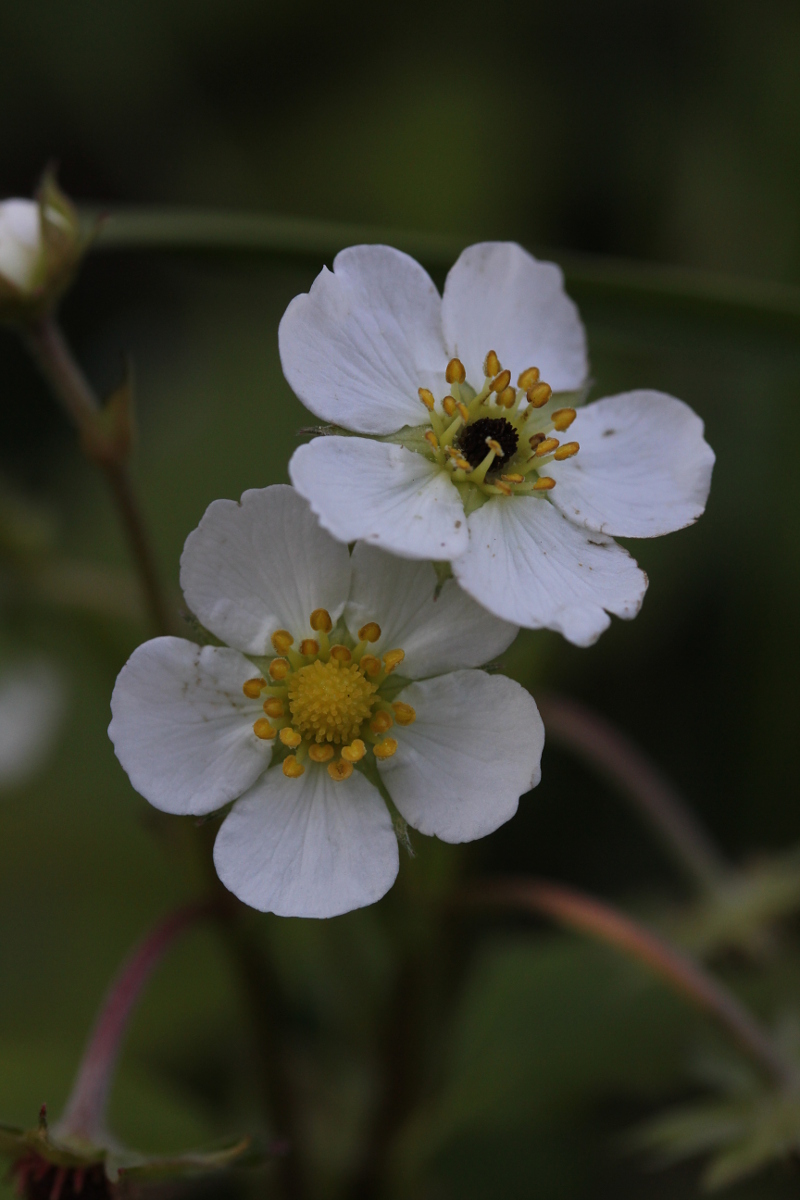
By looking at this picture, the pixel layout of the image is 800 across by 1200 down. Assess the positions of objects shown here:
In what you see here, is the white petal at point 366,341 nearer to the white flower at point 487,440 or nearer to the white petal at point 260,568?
the white flower at point 487,440

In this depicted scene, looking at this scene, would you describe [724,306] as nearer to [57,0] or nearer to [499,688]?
[499,688]

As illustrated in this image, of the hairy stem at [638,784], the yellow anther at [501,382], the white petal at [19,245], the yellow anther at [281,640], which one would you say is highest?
the white petal at [19,245]

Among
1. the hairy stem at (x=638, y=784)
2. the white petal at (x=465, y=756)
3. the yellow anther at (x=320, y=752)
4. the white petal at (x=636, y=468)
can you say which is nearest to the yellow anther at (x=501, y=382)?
the white petal at (x=636, y=468)

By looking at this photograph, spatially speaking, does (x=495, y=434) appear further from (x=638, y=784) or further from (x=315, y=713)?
(x=638, y=784)

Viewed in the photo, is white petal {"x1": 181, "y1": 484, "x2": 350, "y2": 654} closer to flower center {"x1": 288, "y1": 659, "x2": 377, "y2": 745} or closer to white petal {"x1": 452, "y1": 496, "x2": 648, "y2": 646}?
flower center {"x1": 288, "y1": 659, "x2": 377, "y2": 745}

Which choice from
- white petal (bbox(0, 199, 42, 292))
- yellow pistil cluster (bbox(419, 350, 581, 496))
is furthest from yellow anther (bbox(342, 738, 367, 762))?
white petal (bbox(0, 199, 42, 292))

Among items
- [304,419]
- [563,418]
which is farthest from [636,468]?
[304,419]

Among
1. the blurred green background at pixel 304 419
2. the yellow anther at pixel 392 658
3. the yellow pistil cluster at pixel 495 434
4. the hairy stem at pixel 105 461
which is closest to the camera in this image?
the yellow anther at pixel 392 658

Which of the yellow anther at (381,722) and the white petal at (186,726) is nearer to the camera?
the white petal at (186,726)

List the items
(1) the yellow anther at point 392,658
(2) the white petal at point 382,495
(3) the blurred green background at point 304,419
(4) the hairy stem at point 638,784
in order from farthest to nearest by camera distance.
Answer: (3) the blurred green background at point 304,419, (4) the hairy stem at point 638,784, (1) the yellow anther at point 392,658, (2) the white petal at point 382,495
